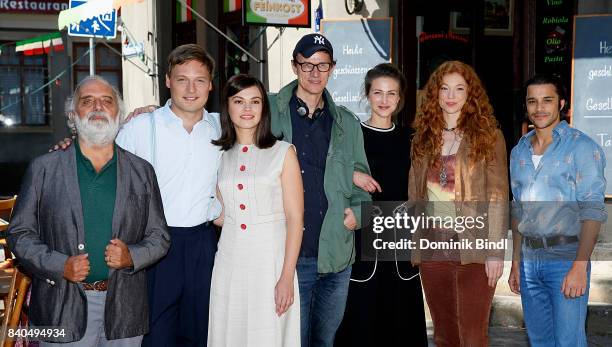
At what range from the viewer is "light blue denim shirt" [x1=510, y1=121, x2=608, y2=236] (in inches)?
144

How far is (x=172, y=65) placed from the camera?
12.7 ft

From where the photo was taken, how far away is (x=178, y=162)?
384cm

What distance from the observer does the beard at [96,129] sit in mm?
3303

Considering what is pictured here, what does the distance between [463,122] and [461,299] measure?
38.3 inches

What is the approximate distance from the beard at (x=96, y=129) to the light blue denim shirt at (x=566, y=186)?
2.18m

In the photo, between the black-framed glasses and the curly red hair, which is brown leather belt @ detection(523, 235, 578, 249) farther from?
the black-framed glasses

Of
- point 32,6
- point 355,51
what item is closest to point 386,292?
point 355,51

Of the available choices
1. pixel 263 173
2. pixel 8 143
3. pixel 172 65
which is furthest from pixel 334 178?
pixel 8 143

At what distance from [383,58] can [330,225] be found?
4697mm

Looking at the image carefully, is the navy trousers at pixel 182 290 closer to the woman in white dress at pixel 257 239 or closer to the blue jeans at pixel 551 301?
the woman in white dress at pixel 257 239

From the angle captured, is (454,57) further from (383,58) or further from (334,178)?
(334,178)

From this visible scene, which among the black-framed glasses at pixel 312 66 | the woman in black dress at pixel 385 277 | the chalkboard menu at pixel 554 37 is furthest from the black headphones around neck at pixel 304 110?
the chalkboard menu at pixel 554 37

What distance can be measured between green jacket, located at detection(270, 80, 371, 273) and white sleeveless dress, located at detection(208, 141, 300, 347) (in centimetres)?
30
